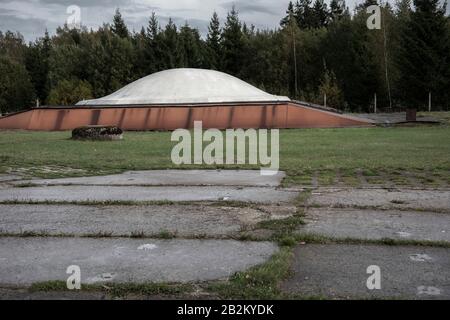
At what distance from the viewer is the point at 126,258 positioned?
10.8 ft

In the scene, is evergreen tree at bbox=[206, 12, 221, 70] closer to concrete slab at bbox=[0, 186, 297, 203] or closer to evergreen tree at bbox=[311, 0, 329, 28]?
evergreen tree at bbox=[311, 0, 329, 28]

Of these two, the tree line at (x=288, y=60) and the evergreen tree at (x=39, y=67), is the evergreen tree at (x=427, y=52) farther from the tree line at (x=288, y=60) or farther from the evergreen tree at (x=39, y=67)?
the evergreen tree at (x=39, y=67)

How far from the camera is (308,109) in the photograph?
835 inches

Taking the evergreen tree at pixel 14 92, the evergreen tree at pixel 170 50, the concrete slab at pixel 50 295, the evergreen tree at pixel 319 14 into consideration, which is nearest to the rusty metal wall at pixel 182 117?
the concrete slab at pixel 50 295

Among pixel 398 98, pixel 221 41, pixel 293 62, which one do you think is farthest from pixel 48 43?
pixel 398 98

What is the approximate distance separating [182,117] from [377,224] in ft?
61.1

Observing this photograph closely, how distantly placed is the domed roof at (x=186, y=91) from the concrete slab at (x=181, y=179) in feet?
58.9

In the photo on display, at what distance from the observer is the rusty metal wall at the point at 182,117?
2112 centimetres

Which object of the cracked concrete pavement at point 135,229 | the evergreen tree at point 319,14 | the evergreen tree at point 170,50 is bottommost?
the cracked concrete pavement at point 135,229

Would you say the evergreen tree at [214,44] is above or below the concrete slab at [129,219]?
above

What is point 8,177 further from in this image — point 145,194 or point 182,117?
point 182,117

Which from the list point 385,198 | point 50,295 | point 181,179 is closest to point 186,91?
point 181,179

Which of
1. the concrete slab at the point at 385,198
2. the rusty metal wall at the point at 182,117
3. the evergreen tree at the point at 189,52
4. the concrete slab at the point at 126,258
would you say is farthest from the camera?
the evergreen tree at the point at 189,52

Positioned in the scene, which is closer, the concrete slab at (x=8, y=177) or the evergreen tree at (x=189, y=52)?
the concrete slab at (x=8, y=177)
